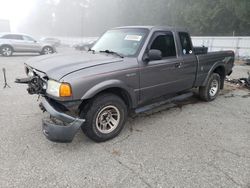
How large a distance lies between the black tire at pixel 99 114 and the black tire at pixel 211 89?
8.82 ft

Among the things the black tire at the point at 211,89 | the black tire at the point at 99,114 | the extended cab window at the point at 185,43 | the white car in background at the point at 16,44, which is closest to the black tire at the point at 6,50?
the white car in background at the point at 16,44

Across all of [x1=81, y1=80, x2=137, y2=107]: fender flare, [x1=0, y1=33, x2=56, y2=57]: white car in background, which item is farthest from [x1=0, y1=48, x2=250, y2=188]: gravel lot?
[x1=0, y1=33, x2=56, y2=57]: white car in background

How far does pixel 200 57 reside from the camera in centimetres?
497

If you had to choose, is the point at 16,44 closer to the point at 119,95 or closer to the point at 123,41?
the point at 123,41

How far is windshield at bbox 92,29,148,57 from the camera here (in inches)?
154

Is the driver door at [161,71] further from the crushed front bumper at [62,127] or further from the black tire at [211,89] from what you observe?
the crushed front bumper at [62,127]

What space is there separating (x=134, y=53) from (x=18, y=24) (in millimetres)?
90042

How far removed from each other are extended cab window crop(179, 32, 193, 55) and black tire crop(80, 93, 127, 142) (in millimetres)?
2014

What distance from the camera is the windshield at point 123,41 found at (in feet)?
12.8

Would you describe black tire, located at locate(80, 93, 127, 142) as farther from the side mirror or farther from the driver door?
the side mirror

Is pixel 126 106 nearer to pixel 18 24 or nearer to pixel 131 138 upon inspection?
pixel 131 138

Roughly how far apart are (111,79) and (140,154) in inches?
48.0

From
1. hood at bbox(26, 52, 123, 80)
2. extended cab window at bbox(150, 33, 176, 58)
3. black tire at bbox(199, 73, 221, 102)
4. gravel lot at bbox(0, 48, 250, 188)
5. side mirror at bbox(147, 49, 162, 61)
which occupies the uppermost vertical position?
extended cab window at bbox(150, 33, 176, 58)

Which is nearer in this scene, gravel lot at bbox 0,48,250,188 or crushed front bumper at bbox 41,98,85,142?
gravel lot at bbox 0,48,250,188
